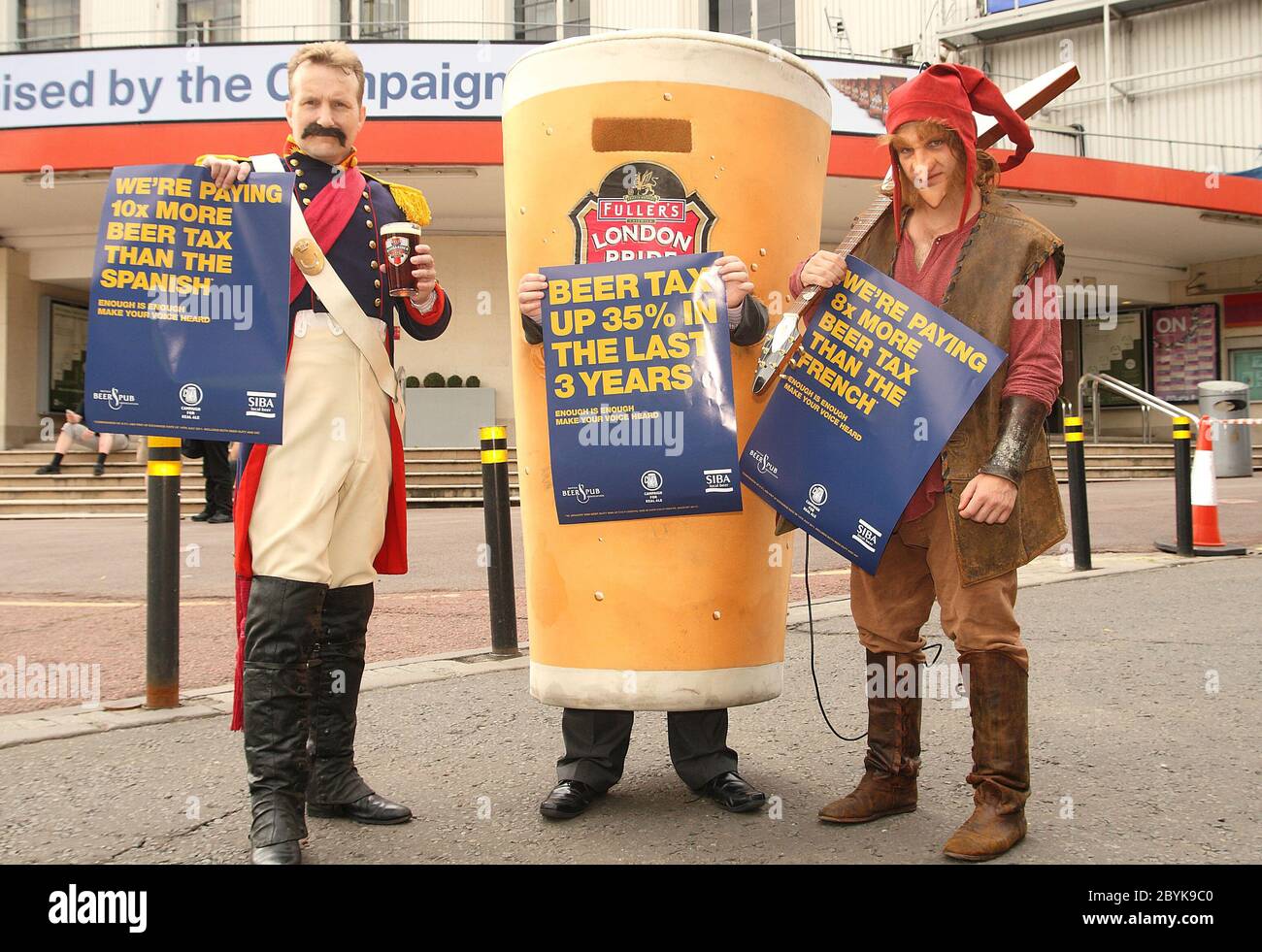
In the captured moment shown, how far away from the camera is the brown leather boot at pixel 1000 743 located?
8.65ft

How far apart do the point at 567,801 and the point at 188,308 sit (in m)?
1.57

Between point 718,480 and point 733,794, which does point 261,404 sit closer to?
point 718,480

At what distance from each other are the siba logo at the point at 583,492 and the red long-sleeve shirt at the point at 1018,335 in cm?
75

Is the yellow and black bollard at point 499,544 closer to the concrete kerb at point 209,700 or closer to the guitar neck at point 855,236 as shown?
the concrete kerb at point 209,700

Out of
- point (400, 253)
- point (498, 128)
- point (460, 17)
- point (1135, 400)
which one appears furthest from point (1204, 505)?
point (460, 17)

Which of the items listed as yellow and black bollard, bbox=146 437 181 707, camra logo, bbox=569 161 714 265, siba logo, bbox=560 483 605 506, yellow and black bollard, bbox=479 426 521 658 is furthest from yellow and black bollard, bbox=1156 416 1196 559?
yellow and black bollard, bbox=146 437 181 707

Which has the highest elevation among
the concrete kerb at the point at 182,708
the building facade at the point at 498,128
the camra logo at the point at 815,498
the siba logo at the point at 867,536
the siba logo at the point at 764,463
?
the building facade at the point at 498,128

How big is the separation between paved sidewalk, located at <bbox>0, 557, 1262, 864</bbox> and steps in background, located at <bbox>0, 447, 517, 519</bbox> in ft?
32.4

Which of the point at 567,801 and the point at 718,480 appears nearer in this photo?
the point at 718,480

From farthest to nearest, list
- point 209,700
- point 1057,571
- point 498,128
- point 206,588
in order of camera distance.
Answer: point 498,128 < point 206,588 < point 1057,571 < point 209,700

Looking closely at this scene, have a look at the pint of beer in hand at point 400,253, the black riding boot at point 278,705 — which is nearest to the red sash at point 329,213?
the pint of beer in hand at point 400,253

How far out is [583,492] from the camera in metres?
2.80
